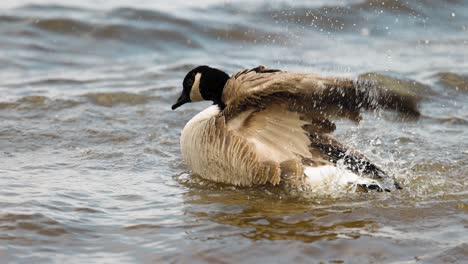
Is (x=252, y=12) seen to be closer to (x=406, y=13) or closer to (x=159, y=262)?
(x=406, y=13)

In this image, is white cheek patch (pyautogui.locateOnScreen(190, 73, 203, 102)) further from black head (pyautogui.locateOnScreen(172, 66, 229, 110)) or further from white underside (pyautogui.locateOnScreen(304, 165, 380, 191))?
white underside (pyautogui.locateOnScreen(304, 165, 380, 191))

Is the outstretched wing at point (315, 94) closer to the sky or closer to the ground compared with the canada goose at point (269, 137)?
closer to the sky

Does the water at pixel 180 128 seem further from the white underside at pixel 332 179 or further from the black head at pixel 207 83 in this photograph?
the black head at pixel 207 83

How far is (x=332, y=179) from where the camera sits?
19.6ft

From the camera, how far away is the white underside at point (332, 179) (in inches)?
233

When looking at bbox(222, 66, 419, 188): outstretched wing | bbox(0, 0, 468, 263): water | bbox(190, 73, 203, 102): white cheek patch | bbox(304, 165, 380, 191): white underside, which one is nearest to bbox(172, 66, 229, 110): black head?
bbox(190, 73, 203, 102): white cheek patch

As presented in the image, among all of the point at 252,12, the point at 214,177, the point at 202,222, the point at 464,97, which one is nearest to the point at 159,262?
the point at 202,222

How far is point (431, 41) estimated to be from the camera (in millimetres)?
12445

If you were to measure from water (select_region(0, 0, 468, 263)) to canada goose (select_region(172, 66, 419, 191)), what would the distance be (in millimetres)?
156

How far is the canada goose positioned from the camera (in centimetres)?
558

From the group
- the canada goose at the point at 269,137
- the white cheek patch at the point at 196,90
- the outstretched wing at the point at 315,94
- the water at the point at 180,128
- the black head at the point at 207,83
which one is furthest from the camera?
the white cheek patch at the point at 196,90

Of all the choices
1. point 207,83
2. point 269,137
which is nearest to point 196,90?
point 207,83

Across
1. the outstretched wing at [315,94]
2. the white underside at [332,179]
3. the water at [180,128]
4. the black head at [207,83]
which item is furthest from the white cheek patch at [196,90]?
the white underside at [332,179]

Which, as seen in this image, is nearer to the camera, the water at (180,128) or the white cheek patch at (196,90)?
the water at (180,128)
